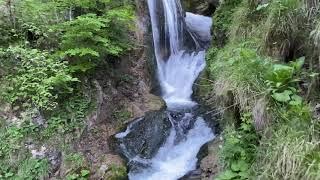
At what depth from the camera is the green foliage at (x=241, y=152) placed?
4457 mm

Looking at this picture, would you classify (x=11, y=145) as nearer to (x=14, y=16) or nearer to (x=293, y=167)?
(x=14, y=16)

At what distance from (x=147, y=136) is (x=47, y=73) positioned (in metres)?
2.16

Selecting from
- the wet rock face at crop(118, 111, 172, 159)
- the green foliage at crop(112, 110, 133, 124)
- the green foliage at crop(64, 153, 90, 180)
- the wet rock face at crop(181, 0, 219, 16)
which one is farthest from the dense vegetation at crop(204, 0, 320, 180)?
the wet rock face at crop(181, 0, 219, 16)

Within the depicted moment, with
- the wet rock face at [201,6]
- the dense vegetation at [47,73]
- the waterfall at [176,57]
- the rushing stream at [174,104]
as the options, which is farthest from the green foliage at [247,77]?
the wet rock face at [201,6]

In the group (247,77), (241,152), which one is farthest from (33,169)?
(247,77)

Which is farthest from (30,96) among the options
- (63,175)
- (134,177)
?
(134,177)

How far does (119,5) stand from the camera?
30.6 ft

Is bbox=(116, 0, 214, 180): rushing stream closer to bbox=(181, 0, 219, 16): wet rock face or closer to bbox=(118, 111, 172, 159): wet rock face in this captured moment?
bbox=(118, 111, 172, 159): wet rock face

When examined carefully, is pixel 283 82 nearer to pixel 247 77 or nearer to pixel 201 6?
pixel 247 77

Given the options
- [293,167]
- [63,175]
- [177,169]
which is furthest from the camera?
[177,169]

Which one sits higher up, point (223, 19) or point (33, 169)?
point (223, 19)

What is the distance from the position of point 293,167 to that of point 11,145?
473 centimetres

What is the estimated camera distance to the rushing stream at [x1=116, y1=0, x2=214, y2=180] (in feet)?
22.6

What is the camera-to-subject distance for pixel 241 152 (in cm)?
461
